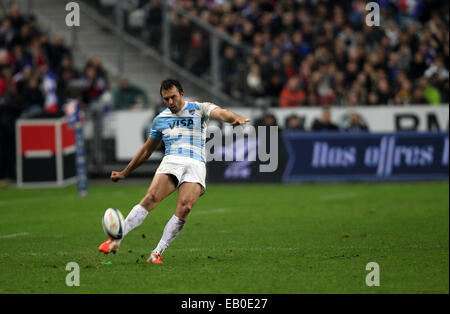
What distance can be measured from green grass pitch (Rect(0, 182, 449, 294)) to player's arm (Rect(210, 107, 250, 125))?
158 cm

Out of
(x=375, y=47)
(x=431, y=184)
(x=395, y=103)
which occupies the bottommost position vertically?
(x=431, y=184)

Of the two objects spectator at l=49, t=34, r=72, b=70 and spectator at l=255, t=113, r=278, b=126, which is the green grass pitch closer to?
spectator at l=255, t=113, r=278, b=126

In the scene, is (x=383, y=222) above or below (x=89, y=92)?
below

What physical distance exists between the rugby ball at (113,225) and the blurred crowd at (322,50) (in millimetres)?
13769

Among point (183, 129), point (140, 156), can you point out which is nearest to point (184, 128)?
point (183, 129)

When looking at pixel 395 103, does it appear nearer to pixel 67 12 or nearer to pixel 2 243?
pixel 67 12

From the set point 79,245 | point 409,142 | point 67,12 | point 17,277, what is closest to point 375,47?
point 409,142

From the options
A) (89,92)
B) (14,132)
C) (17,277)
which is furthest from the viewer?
(89,92)

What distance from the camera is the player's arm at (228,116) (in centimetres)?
948

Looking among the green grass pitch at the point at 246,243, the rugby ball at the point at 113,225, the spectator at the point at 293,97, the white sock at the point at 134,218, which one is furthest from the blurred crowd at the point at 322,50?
the rugby ball at the point at 113,225

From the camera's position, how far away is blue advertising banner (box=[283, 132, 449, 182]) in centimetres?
2097

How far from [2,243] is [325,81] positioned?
13.2 m

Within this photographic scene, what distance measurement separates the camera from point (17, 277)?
8930 millimetres

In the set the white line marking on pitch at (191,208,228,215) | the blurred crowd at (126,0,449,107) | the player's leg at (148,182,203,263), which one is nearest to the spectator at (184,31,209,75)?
the blurred crowd at (126,0,449,107)
